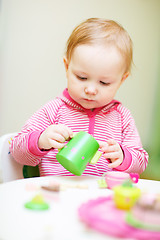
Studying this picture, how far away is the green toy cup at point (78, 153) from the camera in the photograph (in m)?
0.75

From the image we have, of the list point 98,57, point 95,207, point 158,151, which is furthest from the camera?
point 158,151

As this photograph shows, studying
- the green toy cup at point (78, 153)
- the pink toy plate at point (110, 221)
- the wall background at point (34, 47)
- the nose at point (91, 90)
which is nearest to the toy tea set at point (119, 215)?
the pink toy plate at point (110, 221)

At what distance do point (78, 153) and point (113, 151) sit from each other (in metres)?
0.15

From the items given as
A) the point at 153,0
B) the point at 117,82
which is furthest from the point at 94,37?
the point at 153,0

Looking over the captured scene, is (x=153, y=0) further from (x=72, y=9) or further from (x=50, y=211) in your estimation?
(x=50, y=211)

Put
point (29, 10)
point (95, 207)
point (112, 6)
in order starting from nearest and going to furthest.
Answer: point (95, 207), point (29, 10), point (112, 6)

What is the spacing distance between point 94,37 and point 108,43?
47 mm

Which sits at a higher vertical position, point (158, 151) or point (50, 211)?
point (50, 211)

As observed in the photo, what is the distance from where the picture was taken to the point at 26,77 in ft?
5.04

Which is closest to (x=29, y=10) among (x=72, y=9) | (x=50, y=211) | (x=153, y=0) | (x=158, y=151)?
(x=72, y=9)

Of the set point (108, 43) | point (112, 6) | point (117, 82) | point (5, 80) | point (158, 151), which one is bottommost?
point (158, 151)

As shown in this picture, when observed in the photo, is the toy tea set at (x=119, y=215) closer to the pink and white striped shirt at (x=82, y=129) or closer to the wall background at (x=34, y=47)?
the pink and white striped shirt at (x=82, y=129)

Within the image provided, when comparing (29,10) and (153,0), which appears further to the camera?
(153,0)

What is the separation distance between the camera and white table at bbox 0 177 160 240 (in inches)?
17.2
